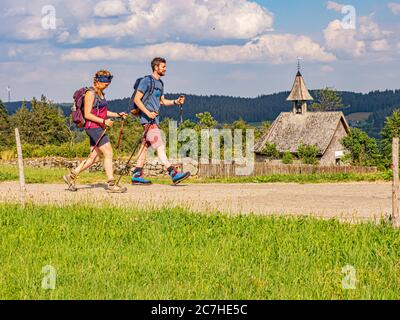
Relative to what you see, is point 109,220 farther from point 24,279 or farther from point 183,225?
point 24,279

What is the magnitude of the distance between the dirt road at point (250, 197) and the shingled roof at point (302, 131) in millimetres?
48639

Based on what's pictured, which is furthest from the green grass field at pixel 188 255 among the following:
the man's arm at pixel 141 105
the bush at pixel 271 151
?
the bush at pixel 271 151

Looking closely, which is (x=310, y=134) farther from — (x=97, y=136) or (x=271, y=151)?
(x=97, y=136)

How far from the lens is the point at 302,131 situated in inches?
2606

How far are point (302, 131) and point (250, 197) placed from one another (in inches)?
2139

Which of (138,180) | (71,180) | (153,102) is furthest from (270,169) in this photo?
(71,180)

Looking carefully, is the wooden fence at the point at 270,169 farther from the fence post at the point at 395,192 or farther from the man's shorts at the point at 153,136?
the fence post at the point at 395,192

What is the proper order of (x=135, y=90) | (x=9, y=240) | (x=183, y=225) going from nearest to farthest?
(x=9, y=240)
(x=183, y=225)
(x=135, y=90)

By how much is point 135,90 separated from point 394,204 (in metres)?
6.08

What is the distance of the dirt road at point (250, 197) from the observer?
35.7 feet

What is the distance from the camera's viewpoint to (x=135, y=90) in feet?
44.1

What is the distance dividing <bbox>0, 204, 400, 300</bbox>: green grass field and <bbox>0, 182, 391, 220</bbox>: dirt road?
112 cm

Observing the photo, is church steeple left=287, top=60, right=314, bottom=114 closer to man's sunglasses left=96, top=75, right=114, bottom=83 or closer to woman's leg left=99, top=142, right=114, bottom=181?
woman's leg left=99, top=142, right=114, bottom=181

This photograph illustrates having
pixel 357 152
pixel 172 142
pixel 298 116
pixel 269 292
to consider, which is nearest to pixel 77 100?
pixel 269 292
